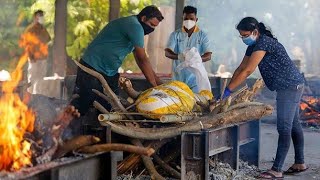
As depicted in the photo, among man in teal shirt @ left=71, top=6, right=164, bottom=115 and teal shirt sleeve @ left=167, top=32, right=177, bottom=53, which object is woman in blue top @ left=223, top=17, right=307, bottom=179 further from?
teal shirt sleeve @ left=167, top=32, right=177, bottom=53

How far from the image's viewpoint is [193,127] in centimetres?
599

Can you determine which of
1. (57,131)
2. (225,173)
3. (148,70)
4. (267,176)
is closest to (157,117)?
(225,173)

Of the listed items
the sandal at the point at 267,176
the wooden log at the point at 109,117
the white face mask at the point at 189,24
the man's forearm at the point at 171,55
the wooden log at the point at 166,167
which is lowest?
the sandal at the point at 267,176

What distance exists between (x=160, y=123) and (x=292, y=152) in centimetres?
399

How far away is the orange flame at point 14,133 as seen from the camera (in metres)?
4.06

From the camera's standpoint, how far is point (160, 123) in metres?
6.31

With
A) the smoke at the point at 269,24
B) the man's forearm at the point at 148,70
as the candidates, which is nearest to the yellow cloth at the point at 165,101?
the man's forearm at the point at 148,70

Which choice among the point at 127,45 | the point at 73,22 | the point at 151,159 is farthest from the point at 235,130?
the point at 73,22

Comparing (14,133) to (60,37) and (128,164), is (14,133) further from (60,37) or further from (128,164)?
(60,37)

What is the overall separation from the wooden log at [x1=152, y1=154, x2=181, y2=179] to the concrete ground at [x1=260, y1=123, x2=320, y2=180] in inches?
73.7

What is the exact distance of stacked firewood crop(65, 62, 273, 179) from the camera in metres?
6.00

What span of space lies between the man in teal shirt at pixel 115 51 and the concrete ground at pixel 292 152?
2265 millimetres

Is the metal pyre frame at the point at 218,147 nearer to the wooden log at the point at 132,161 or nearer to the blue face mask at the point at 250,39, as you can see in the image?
the wooden log at the point at 132,161

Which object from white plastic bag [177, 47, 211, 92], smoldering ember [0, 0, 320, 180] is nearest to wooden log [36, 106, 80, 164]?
smoldering ember [0, 0, 320, 180]
